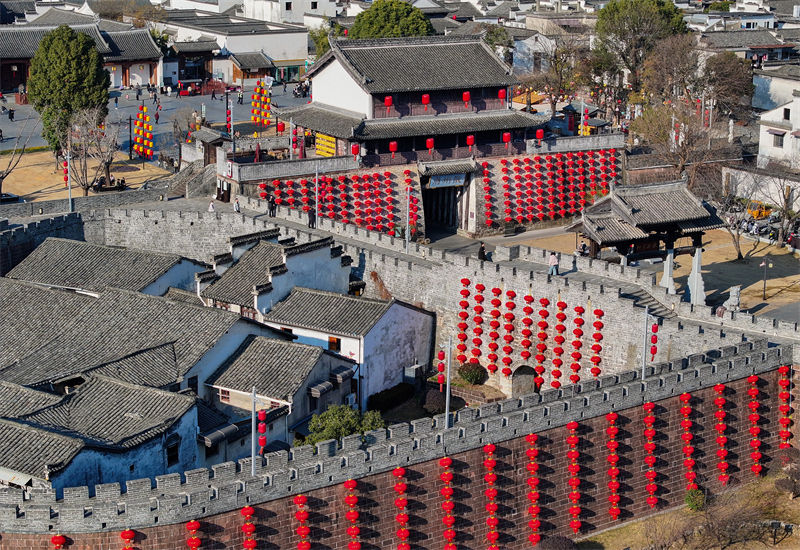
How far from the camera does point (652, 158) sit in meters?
91.4

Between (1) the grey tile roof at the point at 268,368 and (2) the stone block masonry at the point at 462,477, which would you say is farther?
(1) the grey tile roof at the point at 268,368

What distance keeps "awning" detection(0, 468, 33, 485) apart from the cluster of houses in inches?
2.0

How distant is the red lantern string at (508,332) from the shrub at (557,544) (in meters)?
13.2

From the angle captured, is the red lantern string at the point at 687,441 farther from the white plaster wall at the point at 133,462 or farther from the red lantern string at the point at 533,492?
the white plaster wall at the point at 133,462

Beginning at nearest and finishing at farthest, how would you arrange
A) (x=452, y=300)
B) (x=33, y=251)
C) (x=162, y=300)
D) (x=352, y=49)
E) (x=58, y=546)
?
(x=58, y=546) → (x=162, y=300) → (x=452, y=300) → (x=33, y=251) → (x=352, y=49)

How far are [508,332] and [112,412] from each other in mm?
19505

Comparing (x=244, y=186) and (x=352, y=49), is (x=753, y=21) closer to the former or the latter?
(x=352, y=49)

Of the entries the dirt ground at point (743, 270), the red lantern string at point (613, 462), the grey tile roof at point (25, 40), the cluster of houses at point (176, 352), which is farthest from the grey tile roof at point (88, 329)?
the grey tile roof at point (25, 40)

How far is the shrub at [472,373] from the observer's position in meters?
63.3

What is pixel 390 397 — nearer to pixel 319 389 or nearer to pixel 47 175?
pixel 319 389

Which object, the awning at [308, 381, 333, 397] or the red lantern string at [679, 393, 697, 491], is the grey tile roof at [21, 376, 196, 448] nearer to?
the awning at [308, 381, 333, 397]

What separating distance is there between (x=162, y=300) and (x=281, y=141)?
28463 mm

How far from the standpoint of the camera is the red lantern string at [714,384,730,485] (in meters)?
54.0

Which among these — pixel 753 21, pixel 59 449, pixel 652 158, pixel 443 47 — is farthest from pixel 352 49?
pixel 753 21
